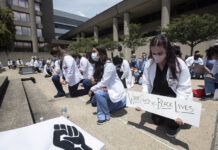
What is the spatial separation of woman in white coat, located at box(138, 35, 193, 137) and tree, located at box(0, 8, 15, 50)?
31375 millimetres

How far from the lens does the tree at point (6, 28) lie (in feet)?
80.9

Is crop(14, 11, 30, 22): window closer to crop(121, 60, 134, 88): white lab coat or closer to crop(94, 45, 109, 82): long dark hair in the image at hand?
crop(121, 60, 134, 88): white lab coat

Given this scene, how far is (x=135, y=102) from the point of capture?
218 cm

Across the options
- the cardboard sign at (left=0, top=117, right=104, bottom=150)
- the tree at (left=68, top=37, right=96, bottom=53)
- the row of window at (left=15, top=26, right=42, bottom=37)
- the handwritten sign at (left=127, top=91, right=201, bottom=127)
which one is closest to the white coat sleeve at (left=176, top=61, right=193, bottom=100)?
the handwritten sign at (left=127, top=91, right=201, bottom=127)

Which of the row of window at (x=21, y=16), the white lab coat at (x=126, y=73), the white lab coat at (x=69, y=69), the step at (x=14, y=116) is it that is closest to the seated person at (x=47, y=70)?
the white lab coat at (x=69, y=69)

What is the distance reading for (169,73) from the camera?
204cm

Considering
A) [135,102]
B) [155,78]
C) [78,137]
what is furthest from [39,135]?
[155,78]

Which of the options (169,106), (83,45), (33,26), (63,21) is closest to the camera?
(169,106)

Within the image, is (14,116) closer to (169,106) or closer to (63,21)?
(169,106)

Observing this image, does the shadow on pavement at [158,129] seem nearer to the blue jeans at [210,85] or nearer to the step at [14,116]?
the step at [14,116]

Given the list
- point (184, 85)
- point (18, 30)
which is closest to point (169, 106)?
point (184, 85)

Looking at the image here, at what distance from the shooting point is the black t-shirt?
84.7 inches

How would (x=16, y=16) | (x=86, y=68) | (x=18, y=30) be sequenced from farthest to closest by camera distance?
(x=18, y=30) → (x=16, y=16) → (x=86, y=68)

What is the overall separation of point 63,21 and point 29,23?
31492 millimetres
